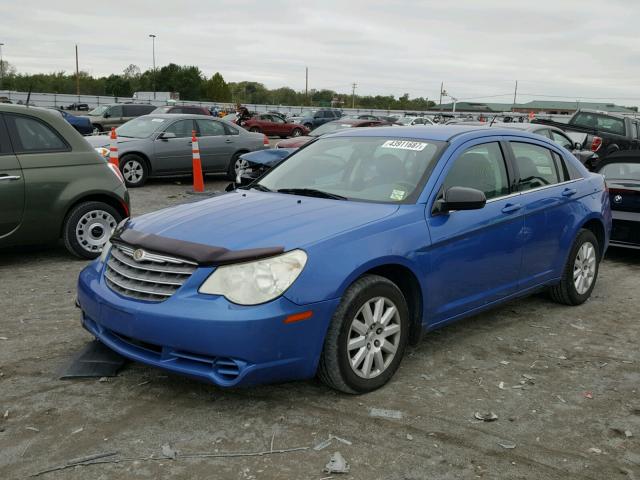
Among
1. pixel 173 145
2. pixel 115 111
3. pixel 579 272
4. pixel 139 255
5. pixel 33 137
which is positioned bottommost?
pixel 579 272

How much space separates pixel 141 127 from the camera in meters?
13.9

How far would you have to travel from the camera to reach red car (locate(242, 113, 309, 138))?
1411 inches

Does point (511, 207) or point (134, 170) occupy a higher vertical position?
point (511, 207)

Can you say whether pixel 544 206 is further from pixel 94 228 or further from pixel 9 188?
pixel 9 188

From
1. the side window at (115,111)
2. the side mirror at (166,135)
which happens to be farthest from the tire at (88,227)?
the side window at (115,111)

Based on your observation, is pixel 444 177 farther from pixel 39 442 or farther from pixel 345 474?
pixel 39 442

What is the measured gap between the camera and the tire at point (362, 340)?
3723mm

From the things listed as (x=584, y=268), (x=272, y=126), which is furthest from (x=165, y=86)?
(x=584, y=268)

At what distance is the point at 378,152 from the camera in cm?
488

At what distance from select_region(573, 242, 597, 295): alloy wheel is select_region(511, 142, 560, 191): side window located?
74cm

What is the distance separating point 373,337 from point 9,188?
422 cm

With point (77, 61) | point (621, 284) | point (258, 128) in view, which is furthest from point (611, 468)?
point (77, 61)

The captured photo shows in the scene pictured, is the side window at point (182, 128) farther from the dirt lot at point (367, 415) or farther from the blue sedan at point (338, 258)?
the dirt lot at point (367, 415)

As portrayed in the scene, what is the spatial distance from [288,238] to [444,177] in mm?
1385
